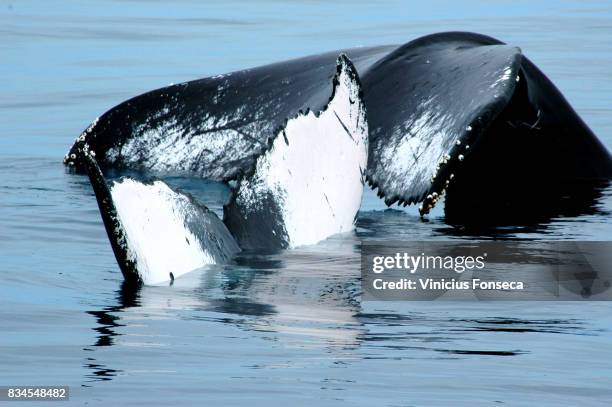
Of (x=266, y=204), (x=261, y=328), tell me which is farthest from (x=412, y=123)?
(x=261, y=328)

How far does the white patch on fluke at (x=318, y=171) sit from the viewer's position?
715 cm

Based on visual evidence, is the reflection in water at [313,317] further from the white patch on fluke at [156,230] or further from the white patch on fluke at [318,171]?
the white patch on fluke at [318,171]

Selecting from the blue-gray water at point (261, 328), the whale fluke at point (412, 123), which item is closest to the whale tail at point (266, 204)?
the blue-gray water at point (261, 328)

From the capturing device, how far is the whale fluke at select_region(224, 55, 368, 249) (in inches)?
281

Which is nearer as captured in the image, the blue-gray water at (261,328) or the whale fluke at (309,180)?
the blue-gray water at (261,328)

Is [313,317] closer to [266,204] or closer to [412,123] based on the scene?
[266,204]

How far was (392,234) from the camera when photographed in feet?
26.1

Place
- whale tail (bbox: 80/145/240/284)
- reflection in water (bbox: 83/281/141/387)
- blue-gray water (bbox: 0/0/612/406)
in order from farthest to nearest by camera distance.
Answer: whale tail (bbox: 80/145/240/284) < reflection in water (bbox: 83/281/141/387) < blue-gray water (bbox: 0/0/612/406)

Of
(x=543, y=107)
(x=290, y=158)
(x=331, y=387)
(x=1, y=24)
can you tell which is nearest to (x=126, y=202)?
(x=290, y=158)

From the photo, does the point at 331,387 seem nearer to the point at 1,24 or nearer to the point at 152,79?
the point at 152,79

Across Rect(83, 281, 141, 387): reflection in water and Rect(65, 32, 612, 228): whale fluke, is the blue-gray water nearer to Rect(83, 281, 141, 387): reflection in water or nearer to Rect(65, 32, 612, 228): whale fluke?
Rect(83, 281, 141, 387): reflection in water

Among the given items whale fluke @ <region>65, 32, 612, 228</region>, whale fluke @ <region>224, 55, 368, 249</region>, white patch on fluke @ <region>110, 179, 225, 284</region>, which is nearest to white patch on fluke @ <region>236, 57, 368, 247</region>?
whale fluke @ <region>224, 55, 368, 249</region>

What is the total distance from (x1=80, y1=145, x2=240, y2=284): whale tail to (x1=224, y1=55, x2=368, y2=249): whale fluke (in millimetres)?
265

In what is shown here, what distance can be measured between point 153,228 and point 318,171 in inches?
43.1
